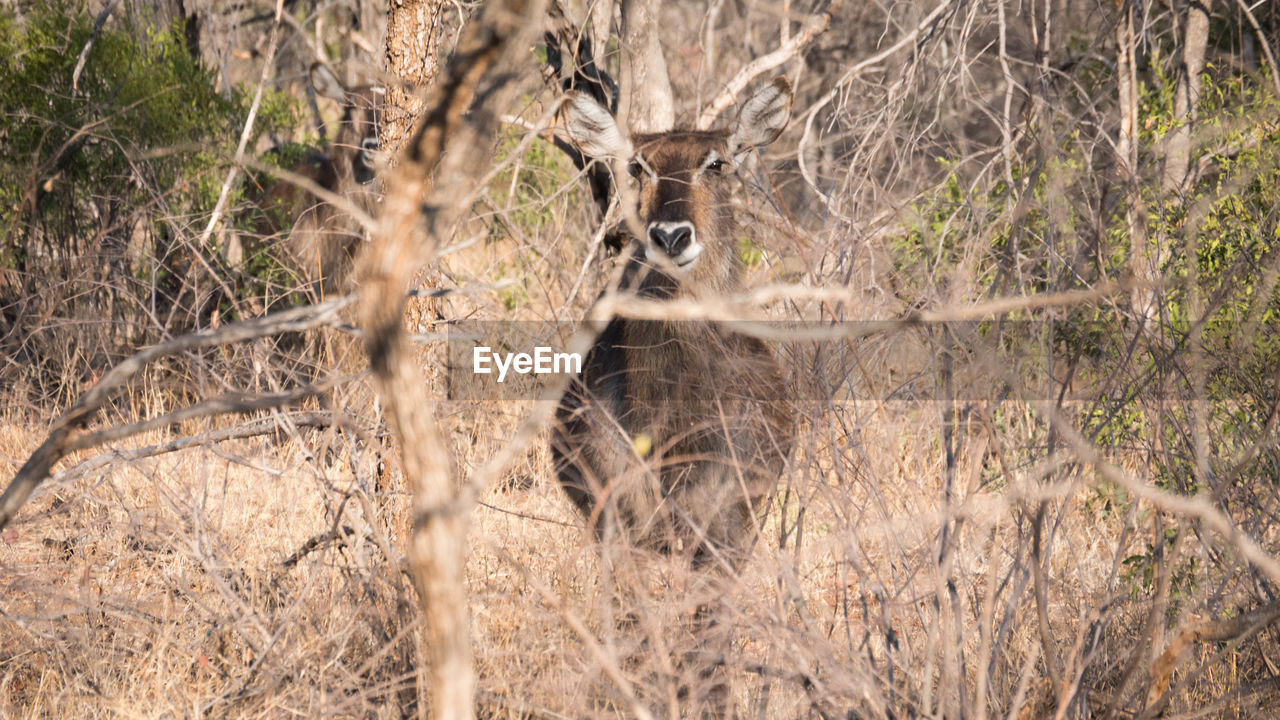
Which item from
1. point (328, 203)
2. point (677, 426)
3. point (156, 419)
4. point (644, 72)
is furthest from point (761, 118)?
point (328, 203)

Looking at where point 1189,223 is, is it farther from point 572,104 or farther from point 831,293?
point 572,104

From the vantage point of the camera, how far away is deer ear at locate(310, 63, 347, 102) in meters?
7.90

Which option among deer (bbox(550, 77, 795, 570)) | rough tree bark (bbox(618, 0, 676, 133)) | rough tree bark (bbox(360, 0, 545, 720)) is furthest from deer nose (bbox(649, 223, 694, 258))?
rough tree bark (bbox(360, 0, 545, 720))

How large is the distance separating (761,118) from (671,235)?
Result: 1.13 m

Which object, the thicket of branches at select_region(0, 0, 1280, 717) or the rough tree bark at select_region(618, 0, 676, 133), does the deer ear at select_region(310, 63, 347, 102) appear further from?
the thicket of branches at select_region(0, 0, 1280, 717)

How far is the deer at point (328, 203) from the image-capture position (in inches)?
294

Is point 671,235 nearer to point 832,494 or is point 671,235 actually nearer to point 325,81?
point 832,494

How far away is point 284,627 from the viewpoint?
11.5ft

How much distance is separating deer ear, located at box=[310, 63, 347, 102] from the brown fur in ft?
Result: 11.5

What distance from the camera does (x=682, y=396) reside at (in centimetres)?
465

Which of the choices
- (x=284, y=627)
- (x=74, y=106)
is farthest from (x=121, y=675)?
(x=74, y=106)

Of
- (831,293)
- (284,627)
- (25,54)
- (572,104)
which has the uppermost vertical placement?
(25,54)

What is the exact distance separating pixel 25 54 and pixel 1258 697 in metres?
7.35

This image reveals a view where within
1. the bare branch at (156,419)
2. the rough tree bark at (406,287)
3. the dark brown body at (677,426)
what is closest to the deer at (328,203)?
the dark brown body at (677,426)
